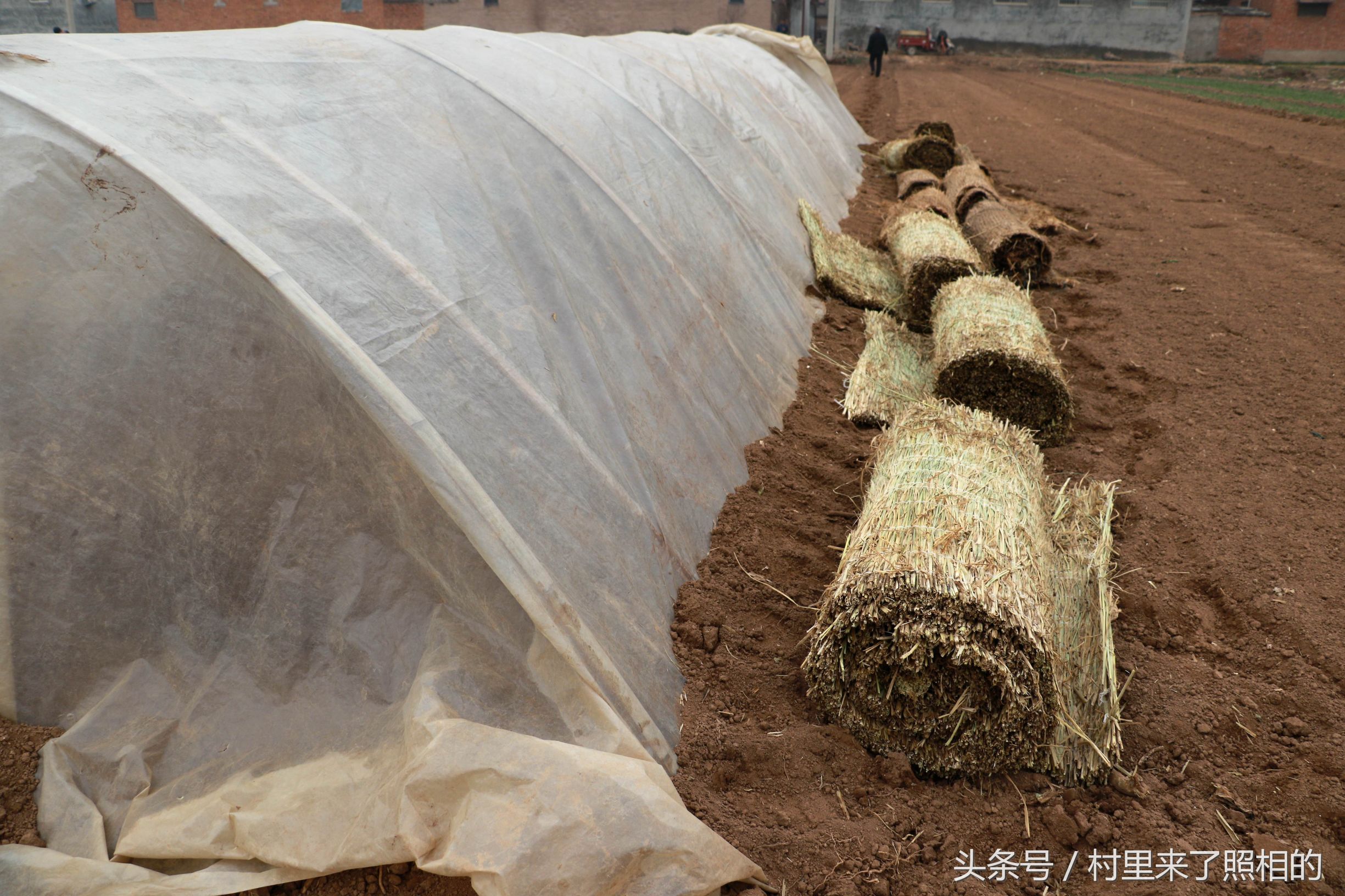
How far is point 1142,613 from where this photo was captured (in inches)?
147

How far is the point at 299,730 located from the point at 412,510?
75cm

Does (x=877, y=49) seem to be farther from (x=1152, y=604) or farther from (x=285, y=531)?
(x=285, y=531)

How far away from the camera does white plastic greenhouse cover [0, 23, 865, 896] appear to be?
2393 millimetres

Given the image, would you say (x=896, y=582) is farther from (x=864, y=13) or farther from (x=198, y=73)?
(x=864, y=13)

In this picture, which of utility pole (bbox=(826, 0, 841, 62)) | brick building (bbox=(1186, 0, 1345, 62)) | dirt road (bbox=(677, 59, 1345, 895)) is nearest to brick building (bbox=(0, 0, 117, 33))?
dirt road (bbox=(677, 59, 1345, 895))

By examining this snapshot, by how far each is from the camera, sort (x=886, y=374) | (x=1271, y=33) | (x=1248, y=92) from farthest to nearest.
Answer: (x=1271, y=33) → (x=1248, y=92) → (x=886, y=374)

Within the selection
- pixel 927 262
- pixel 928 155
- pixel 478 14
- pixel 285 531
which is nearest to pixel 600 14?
pixel 478 14

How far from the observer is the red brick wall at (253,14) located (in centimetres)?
2794

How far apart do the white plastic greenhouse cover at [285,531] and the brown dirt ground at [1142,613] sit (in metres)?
0.27

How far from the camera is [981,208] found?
8.53 m

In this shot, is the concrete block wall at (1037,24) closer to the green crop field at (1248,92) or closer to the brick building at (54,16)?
the green crop field at (1248,92)

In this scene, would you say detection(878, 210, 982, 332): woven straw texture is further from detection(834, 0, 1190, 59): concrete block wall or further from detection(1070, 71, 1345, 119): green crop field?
detection(834, 0, 1190, 59): concrete block wall

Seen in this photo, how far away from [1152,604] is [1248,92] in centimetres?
2375

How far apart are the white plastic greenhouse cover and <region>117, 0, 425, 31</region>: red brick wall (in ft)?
96.8
